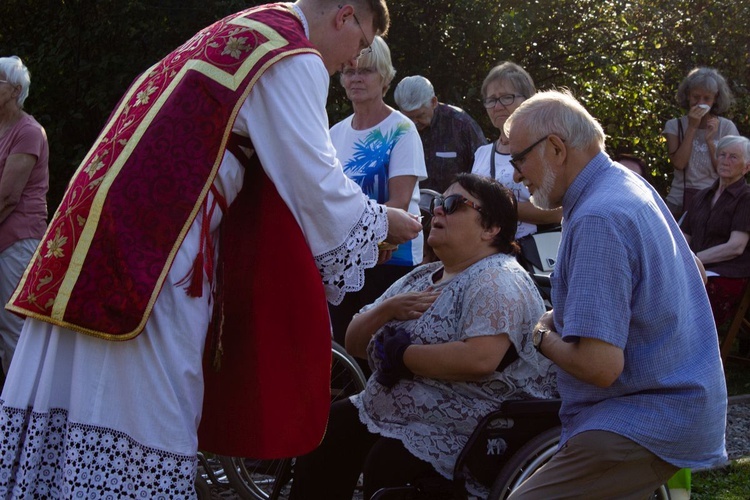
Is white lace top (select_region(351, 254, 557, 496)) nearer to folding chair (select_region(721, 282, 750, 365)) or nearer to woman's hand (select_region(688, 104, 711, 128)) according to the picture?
folding chair (select_region(721, 282, 750, 365))

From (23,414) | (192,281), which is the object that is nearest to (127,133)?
(192,281)

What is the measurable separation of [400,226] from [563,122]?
56 cm

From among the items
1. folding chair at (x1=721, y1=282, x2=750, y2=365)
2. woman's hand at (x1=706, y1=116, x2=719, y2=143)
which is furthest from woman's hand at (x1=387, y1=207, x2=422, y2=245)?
woman's hand at (x1=706, y1=116, x2=719, y2=143)

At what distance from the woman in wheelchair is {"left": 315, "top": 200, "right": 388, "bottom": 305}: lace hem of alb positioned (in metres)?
0.82

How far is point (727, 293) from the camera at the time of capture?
7344 millimetres

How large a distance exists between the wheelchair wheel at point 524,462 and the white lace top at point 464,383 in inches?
4.8

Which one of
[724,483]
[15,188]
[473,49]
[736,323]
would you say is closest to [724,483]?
[724,483]

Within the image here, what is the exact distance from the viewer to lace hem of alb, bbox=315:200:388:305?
117 inches

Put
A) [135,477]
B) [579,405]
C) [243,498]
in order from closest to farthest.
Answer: [135,477]
[579,405]
[243,498]

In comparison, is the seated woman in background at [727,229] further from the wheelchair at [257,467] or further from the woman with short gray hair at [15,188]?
the woman with short gray hair at [15,188]

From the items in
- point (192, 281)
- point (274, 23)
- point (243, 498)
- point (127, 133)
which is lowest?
point (243, 498)

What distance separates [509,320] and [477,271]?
0.25m

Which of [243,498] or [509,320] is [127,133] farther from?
[243,498]

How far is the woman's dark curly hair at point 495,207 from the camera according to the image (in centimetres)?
403
